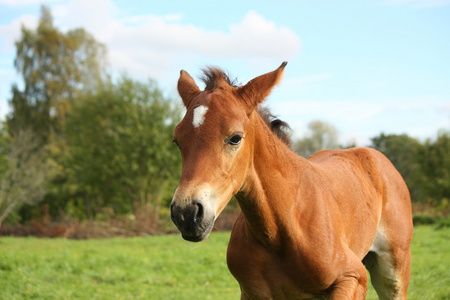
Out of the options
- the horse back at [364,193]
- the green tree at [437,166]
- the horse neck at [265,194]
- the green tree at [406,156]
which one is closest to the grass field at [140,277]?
the horse back at [364,193]

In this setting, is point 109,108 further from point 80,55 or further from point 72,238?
point 72,238

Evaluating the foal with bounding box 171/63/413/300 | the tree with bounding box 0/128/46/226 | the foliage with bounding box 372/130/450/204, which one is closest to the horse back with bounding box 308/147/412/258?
the foal with bounding box 171/63/413/300

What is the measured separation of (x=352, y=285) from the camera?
3523mm

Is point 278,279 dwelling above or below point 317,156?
below

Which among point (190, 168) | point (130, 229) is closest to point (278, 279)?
point (190, 168)

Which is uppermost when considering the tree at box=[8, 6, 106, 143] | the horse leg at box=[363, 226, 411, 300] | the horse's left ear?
the tree at box=[8, 6, 106, 143]

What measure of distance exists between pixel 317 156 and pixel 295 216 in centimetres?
206

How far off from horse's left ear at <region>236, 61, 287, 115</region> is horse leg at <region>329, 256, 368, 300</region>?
5.21 feet

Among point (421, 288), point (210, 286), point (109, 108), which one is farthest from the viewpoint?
point (109, 108)

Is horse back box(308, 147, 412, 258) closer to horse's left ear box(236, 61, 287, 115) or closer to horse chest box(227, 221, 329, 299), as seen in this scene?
horse chest box(227, 221, 329, 299)

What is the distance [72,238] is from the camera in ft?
78.4

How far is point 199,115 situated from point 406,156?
131 ft

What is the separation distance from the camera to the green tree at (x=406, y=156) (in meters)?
36.4

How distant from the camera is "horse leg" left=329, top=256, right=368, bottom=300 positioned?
11.2ft
